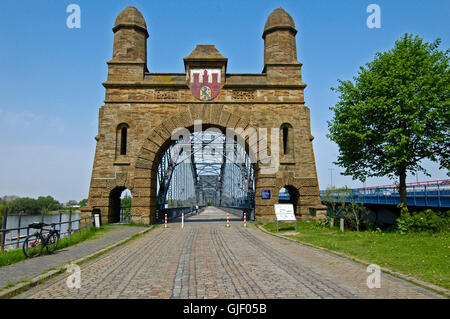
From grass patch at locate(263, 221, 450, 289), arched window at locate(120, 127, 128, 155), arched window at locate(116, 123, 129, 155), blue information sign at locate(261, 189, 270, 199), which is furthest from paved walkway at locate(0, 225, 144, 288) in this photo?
blue information sign at locate(261, 189, 270, 199)

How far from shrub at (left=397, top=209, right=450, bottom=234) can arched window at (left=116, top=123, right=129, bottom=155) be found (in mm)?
15134

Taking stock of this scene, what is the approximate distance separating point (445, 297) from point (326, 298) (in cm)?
183

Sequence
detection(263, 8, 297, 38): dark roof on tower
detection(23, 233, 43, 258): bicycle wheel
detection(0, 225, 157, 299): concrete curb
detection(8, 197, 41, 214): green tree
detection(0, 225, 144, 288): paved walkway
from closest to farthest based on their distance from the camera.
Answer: detection(0, 225, 157, 299): concrete curb
detection(0, 225, 144, 288): paved walkway
detection(23, 233, 43, 258): bicycle wheel
detection(263, 8, 297, 38): dark roof on tower
detection(8, 197, 41, 214): green tree

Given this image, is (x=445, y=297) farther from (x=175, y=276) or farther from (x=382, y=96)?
(x=382, y=96)

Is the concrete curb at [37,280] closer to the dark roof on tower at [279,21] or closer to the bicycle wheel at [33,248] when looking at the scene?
the bicycle wheel at [33,248]

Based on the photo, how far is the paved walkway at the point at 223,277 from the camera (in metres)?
5.25

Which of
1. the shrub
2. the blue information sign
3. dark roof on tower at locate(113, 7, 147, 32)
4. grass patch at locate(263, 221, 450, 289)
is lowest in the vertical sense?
grass patch at locate(263, 221, 450, 289)

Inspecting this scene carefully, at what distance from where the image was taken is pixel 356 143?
53.9 feet

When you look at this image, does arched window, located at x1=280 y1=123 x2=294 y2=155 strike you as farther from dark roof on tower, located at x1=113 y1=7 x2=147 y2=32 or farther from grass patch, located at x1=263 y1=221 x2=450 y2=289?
dark roof on tower, located at x1=113 y1=7 x2=147 y2=32

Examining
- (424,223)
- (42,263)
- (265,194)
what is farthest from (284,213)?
(42,263)

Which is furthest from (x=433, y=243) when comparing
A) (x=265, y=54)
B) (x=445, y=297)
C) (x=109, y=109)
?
(x=109, y=109)

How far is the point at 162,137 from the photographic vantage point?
1952cm

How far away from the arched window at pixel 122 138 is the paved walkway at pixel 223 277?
10727 mm

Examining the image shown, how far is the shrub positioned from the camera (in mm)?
12789
